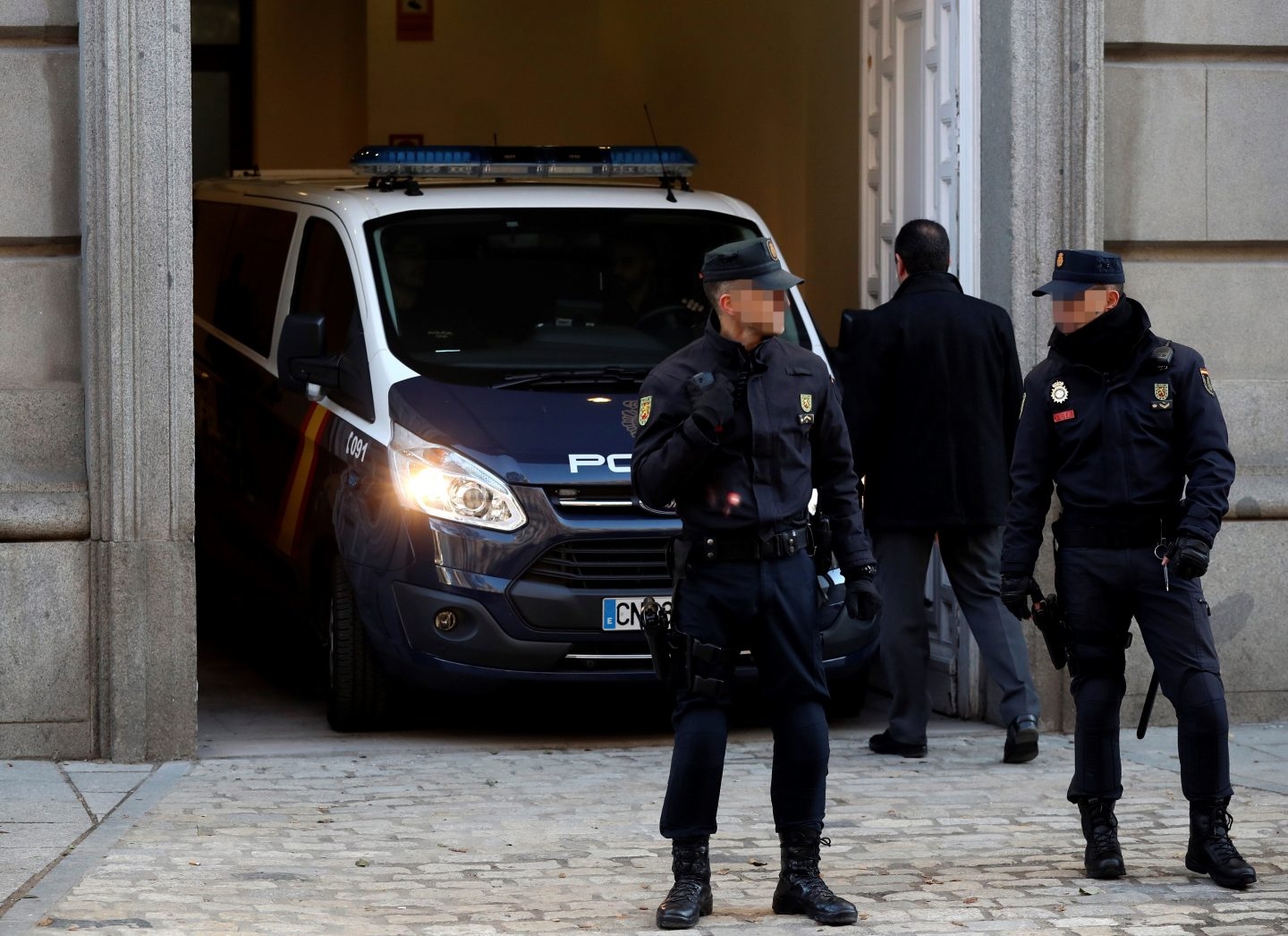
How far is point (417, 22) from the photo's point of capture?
16734 mm

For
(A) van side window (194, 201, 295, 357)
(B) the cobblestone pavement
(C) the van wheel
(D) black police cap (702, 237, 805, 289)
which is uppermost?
(A) van side window (194, 201, 295, 357)

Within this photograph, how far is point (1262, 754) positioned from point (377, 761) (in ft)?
10.5

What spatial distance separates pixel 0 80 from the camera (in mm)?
7594

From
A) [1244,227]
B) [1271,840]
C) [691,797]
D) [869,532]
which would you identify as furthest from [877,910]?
[1244,227]

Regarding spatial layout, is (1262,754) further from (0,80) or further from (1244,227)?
(0,80)

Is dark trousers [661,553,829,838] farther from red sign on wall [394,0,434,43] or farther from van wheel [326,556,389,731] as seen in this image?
red sign on wall [394,0,434,43]

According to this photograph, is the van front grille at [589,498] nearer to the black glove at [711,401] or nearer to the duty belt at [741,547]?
the duty belt at [741,547]

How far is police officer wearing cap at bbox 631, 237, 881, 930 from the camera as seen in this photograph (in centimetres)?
543

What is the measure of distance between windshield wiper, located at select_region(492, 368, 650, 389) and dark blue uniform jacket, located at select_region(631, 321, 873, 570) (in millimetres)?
2557

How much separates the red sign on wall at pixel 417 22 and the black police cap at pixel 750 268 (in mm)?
11738

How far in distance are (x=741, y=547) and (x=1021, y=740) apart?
8.41 ft

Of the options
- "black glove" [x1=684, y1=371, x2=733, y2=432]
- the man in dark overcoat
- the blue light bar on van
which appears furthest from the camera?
the blue light bar on van

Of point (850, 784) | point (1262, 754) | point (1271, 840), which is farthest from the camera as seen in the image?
point (1262, 754)

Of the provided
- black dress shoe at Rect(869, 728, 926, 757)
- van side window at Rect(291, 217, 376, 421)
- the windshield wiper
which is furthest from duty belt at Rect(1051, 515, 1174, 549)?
van side window at Rect(291, 217, 376, 421)
